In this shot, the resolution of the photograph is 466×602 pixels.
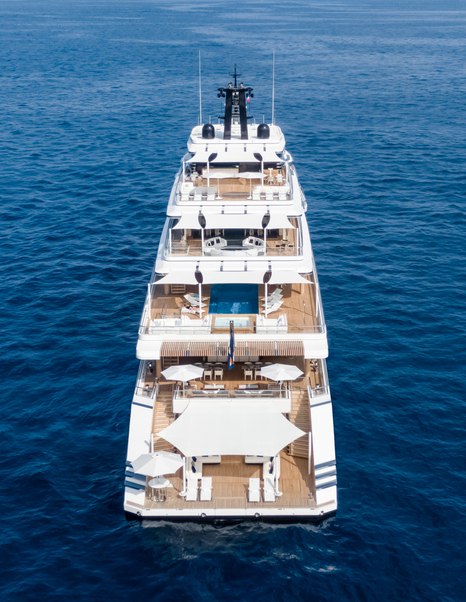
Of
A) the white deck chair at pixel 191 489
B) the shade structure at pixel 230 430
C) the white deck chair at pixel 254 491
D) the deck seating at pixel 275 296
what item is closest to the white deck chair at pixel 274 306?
the deck seating at pixel 275 296

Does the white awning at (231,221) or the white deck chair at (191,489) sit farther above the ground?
the white awning at (231,221)

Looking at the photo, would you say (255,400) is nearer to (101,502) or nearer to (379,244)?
(101,502)

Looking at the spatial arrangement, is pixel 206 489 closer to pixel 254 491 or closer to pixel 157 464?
pixel 254 491

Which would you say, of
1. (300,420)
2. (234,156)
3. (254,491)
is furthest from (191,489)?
(234,156)

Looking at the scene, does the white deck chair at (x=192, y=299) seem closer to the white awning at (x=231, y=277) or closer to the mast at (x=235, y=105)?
the white awning at (x=231, y=277)

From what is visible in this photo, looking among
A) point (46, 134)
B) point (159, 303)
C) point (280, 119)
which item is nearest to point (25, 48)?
point (46, 134)

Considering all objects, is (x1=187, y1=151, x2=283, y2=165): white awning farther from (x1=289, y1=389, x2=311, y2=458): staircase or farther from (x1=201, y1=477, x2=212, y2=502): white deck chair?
(x1=201, y1=477, x2=212, y2=502): white deck chair
